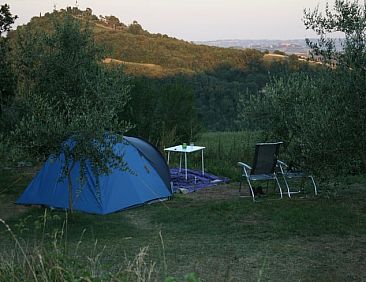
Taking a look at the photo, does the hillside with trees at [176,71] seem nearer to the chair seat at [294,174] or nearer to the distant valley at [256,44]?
the distant valley at [256,44]

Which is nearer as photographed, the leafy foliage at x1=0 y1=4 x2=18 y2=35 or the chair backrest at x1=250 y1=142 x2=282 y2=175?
the chair backrest at x1=250 y1=142 x2=282 y2=175

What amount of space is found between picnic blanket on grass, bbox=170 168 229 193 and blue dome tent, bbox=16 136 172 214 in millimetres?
695


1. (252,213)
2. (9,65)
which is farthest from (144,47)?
(252,213)

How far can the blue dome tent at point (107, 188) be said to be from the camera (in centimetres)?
859

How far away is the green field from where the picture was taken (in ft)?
11.3

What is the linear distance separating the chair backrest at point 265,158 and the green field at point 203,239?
49 centimetres

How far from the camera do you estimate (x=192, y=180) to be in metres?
11.0

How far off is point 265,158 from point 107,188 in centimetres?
257

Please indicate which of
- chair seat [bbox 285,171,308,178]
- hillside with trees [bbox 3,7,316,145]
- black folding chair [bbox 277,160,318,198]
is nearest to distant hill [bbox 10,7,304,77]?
hillside with trees [bbox 3,7,316,145]

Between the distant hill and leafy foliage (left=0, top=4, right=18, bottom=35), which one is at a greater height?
leafy foliage (left=0, top=4, right=18, bottom=35)

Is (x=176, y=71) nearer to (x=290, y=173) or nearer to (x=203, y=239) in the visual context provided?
(x=290, y=173)

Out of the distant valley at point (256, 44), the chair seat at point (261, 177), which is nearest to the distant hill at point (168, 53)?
the distant valley at point (256, 44)

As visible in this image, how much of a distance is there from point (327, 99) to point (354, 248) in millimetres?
1614

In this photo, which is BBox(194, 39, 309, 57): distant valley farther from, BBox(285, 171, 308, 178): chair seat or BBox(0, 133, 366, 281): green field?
BBox(0, 133, 366, 281): green field
